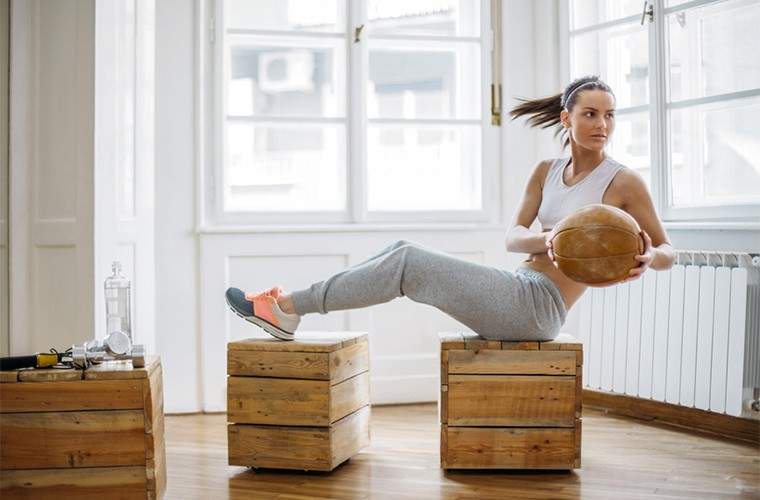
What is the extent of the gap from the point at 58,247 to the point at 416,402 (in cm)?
186

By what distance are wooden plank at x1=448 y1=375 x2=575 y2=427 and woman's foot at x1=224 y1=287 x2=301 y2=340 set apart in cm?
56

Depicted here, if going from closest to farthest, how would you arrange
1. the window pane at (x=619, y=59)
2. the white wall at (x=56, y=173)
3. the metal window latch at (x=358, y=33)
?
1. the white wall at (x=56, y=173)
2. the window pane at (x=619, y=59)
3. the metal window latch at (x=358, y=33)

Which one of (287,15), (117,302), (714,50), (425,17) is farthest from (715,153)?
(117,302)

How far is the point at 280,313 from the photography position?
10.1ft

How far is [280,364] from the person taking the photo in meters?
3.04

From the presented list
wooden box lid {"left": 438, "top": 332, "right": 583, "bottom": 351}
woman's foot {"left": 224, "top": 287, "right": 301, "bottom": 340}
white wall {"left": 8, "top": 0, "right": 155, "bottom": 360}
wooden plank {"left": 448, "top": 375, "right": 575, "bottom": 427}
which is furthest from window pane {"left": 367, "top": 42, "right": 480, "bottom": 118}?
wooden plank {"left": 448, "top": 375, "right": 575, "bottom": 427}

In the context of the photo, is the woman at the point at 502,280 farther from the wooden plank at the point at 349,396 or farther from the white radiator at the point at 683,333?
the white radiator at the point at 683,333

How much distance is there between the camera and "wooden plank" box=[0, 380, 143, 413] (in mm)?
2533

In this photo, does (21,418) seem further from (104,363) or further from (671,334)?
(671,334)

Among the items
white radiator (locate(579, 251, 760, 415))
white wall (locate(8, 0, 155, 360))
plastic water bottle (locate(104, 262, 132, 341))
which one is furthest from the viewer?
white radiator (locate(579, 251, 760, 415))

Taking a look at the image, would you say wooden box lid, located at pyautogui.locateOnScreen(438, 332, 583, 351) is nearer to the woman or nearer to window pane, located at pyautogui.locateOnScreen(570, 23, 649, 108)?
the woman

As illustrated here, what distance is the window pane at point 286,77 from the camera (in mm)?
4270

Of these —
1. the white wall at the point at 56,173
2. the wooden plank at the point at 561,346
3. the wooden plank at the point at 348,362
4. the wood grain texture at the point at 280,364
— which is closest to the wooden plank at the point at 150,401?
the wood grain texture at the point at 280,364

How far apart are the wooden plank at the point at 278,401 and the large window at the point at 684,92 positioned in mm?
1803
